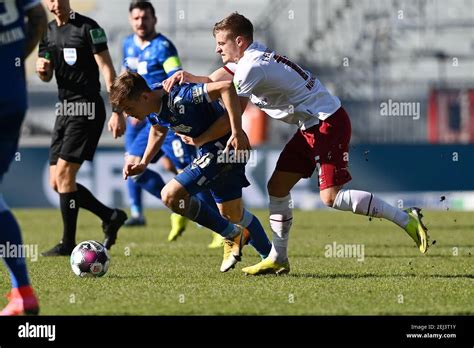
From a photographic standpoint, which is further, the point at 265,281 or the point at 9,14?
the point at 265,281

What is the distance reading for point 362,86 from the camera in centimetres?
2267

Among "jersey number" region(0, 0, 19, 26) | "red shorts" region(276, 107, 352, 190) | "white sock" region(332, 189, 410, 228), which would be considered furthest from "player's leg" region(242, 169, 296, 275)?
"jersey number" region(0, 0, 19, 26)

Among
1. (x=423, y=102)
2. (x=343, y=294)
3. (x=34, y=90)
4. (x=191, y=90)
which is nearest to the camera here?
(x=343, y=294)

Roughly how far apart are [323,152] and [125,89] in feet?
5.28

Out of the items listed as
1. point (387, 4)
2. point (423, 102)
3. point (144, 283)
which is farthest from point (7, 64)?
point (387, 4)

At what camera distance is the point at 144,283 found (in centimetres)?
739

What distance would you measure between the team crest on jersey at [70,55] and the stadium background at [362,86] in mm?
8194

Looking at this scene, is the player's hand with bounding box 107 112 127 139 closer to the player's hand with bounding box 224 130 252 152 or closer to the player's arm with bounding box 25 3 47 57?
the player's hand with bounding box 224 130 252 152

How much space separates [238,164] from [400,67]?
55.2 ft

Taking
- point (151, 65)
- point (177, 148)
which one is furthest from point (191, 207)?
point (151, 65)

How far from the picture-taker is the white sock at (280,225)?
25.8 feet

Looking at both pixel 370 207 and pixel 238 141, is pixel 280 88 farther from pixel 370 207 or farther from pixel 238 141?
pixel 370 207

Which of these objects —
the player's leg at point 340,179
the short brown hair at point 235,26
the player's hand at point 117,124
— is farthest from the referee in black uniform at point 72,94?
the player's leg at point 340,179
